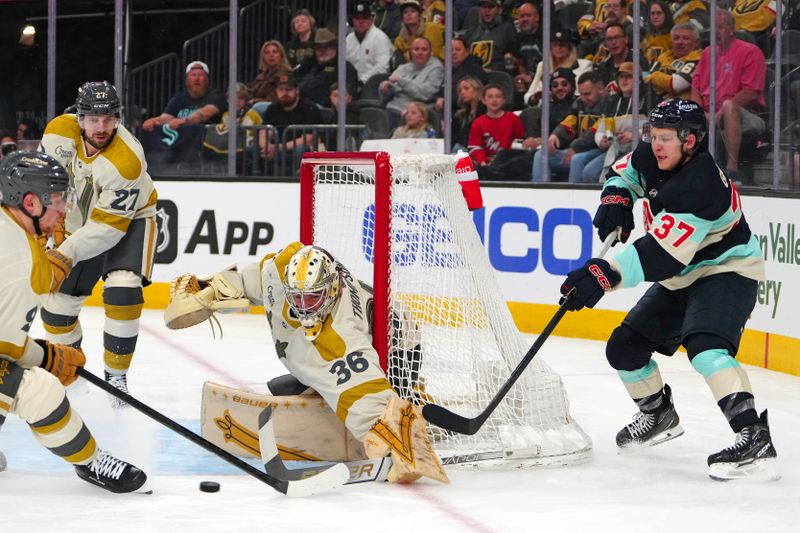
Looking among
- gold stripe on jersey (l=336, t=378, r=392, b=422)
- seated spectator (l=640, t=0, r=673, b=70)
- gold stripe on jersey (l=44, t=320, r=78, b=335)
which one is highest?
seated spectator (l=640, t=0, r=673, b=70)

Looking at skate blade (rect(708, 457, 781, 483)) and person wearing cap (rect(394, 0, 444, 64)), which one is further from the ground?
person wearing cap (rect(394, 0, 444, 64))

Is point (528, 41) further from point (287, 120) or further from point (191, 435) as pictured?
point (191, 435)

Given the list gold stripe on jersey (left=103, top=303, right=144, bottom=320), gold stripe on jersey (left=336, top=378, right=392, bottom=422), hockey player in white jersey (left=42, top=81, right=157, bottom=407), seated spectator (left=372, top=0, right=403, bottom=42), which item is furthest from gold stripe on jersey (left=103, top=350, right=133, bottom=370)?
seated spectator (left=372, top=0, right=403, bottom=42)

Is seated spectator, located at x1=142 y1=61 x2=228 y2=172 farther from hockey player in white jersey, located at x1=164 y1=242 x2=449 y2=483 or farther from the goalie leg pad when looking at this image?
the goalie leg pad

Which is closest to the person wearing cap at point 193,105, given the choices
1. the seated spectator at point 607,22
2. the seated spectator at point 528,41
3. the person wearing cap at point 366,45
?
the person wearing cap at point 366,45

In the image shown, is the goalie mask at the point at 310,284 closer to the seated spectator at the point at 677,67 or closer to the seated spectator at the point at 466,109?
the seated spectator at the point at 677,67

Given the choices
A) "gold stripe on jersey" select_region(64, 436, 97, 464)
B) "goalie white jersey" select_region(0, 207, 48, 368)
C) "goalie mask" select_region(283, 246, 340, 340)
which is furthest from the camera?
"goalie mask" select_region(283, 246, 340, 340)

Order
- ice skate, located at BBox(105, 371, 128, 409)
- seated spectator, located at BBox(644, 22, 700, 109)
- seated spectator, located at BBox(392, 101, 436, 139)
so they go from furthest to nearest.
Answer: seated spectator, located at BBox(392, 101, 436, 139) → seated spectator, located at BBox(644, 22, 700, 109) → ice skate, located at BBox(105, 371, 128, 409)

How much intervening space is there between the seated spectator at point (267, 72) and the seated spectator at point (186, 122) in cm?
19

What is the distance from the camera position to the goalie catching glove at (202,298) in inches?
140

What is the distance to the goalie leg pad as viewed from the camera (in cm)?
328

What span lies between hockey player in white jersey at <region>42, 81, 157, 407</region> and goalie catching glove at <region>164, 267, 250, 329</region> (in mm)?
721

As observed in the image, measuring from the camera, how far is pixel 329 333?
346 cm

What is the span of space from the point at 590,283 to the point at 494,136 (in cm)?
350
